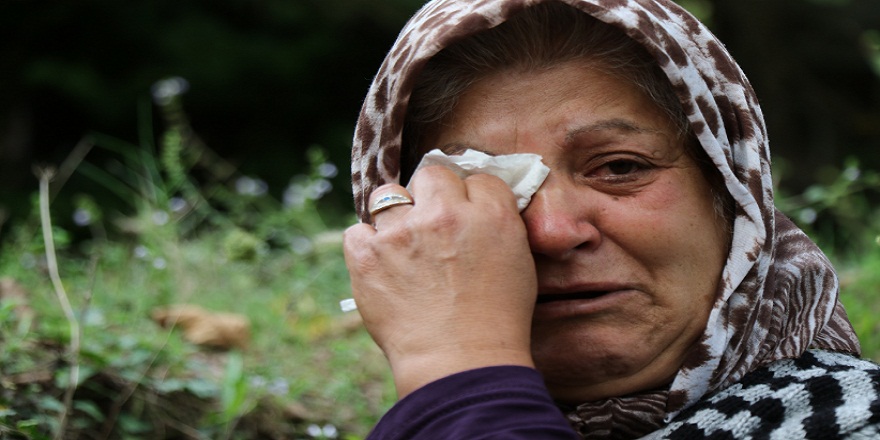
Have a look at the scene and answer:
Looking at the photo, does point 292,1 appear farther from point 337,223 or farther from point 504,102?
point 504,102

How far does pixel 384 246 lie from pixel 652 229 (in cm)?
50

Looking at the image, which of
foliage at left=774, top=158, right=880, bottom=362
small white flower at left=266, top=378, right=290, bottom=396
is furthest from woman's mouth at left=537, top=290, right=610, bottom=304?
small white flower at left=266, top=378, right=290, bottom=396

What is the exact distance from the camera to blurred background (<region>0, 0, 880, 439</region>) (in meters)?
2.61

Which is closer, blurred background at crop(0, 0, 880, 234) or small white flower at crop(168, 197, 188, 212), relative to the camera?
small white flower at crop(168, 197, 188, 212)

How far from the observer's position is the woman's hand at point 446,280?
143cm

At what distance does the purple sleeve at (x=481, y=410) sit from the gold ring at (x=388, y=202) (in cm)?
36

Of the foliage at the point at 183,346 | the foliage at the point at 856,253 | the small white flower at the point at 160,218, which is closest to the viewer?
the foliage at the point at 183,346

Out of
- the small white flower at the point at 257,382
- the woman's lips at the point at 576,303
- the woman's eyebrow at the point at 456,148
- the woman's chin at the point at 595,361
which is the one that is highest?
the woman's eyebrow at the point at 456,148

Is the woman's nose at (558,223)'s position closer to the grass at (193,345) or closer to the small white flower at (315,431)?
the grass at (193,345)

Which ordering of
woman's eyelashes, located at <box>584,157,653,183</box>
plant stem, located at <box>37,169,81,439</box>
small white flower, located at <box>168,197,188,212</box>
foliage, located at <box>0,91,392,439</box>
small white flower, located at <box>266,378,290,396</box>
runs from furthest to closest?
1. small white flower, located at <box>168,197,188,212</box>
2. small white flower, located at <box>266,378,290,396</box>
3. foliage, located at <box>0,91,392,439</box>
4. plant stem, located at <box>37,169,81,439</box>
5. woman's eyelashes, located at <box>584,157,653,183</box>

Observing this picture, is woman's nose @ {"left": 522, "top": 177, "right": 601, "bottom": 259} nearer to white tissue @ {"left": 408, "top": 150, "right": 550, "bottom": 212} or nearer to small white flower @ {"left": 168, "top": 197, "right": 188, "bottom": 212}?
white tissue @ {"left": 408, "top": 150, "right": 550, "bottom": 212}

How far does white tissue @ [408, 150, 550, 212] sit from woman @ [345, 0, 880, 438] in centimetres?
3

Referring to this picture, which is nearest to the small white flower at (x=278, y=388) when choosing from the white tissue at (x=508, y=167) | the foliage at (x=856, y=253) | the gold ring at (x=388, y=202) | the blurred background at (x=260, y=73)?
the white tissue at (x=508, y=167)

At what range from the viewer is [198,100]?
8820 millimetres
